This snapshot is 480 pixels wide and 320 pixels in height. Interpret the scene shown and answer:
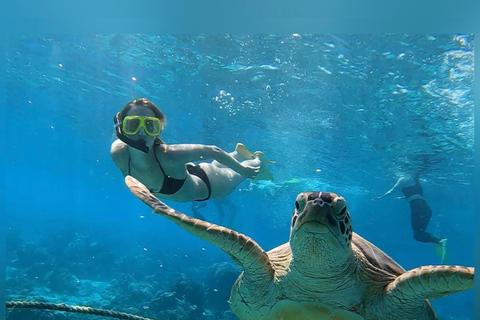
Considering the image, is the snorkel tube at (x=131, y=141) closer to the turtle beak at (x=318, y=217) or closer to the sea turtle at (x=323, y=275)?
the sea turtle at (x=323, y=275)

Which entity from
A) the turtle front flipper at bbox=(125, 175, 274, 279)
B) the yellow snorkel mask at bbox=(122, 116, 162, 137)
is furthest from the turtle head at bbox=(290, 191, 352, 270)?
the yellow snorkel mask at bbox=(122, 116, 162, 137)

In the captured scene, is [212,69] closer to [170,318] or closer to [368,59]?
[368,59]

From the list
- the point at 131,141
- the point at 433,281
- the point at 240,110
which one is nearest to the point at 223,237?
the point at 433,281

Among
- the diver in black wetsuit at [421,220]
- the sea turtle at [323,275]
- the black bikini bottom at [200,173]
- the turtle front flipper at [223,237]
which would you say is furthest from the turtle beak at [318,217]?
the diver in black wetsuit at [421,220]

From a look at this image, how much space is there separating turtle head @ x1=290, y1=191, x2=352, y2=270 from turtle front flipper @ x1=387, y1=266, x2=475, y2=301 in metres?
0.42

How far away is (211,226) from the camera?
2.18 metres

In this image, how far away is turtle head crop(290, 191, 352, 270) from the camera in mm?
1794

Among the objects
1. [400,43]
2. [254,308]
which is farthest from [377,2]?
[400,43]

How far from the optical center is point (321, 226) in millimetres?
1797

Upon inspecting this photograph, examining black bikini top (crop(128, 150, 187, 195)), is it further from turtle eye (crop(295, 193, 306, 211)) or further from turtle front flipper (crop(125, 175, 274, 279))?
turtle eye (crop(295, 193, 306, 211))

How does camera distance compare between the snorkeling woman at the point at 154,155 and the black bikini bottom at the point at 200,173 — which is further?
the black bikini bottom at the point at 200,173

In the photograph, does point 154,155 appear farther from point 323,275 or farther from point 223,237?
point 323,275

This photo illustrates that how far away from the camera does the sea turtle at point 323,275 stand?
1.85 m

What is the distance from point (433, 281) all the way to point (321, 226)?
734 millimetres
